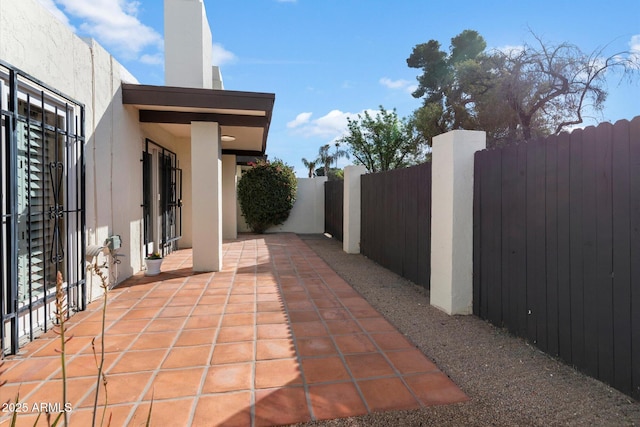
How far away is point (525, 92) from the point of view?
12.4 m

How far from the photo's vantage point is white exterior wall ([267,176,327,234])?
519 inches

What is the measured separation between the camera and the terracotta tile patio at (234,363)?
7.71 ft

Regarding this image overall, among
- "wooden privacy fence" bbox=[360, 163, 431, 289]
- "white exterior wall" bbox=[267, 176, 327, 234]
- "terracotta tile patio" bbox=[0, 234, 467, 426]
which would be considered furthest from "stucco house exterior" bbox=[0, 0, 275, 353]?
"white exterior wall" bbox=[267, 176, 327, 234]

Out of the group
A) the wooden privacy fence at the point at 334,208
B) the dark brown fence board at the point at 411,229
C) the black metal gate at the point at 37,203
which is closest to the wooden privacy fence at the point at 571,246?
the dark brown fence board at the point at 411,229

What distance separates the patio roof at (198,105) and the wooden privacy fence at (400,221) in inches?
102

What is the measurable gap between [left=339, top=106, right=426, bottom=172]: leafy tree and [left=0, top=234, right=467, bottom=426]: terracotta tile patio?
15954 millimetres

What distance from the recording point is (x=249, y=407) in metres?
2.34

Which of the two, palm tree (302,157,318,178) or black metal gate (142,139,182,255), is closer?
black metal gate (142,139,182,255)

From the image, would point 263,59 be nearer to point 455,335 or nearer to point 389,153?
point 455,335

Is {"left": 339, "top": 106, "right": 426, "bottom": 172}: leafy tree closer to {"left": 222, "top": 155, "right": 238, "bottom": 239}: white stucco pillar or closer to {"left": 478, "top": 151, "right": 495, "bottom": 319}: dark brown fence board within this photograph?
{"left": 222, "top": 155, "right": 238, "bottom": 239}: white stucco pillar

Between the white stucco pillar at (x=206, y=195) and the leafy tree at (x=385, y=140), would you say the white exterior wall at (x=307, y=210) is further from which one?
the leafy tree at (x=385, y=140)

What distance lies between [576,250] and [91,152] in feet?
17.9

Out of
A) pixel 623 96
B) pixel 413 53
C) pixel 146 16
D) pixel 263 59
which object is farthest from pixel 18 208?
pixel 413 53

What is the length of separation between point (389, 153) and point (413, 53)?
8.86 metres
